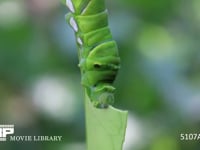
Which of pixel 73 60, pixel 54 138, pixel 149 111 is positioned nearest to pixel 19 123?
pixel 54 138

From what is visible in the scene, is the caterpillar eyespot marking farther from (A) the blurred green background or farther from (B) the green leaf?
(B) the green leaf

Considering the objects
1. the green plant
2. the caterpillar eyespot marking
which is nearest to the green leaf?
the green plant

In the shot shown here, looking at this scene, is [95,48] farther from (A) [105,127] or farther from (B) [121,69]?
(A) [105,127]

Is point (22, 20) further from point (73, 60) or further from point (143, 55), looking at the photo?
point (143, 55)

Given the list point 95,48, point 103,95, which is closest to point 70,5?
point 95,48

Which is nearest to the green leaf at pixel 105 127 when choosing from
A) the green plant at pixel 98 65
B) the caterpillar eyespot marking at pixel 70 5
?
the green plant at pixel 98 65

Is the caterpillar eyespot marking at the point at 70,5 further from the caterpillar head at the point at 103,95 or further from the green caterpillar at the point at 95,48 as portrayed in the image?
the caterpillar head at the point at 103,95

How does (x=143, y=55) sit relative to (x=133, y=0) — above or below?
below
